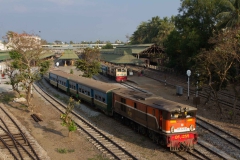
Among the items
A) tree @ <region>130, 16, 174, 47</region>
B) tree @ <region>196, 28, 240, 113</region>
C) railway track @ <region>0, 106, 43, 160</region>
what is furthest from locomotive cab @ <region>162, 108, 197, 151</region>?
tree @ <region>130, 16, 174, 47</region>

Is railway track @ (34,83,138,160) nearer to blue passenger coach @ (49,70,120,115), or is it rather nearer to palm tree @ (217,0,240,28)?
blue passenger coach @ (49,70,120,115)

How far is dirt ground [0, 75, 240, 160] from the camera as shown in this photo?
16.7 meters

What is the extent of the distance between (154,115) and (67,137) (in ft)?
21.0

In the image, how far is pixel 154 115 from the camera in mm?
17297

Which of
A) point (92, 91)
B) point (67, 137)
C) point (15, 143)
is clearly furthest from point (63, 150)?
point (92, 91)

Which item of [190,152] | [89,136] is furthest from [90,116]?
[190,152]

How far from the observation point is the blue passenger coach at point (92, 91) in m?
24.5

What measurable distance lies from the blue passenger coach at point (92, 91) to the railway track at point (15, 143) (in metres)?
7.05

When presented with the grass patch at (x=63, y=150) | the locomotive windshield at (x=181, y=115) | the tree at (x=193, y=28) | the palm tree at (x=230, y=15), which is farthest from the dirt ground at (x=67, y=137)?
the tree at (x=193, y=28)

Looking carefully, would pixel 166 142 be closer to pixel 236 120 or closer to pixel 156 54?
pixel 236 120

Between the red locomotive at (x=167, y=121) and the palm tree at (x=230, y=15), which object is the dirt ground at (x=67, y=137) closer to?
the red locomotive at (x=167, y=121)

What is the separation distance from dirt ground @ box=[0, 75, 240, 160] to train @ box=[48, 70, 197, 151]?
2.67ft

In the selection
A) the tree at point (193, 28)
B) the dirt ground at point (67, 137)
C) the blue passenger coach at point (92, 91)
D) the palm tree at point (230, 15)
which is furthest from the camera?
the tree at point (193, 28)

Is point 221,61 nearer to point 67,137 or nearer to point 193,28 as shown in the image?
point 67,137
